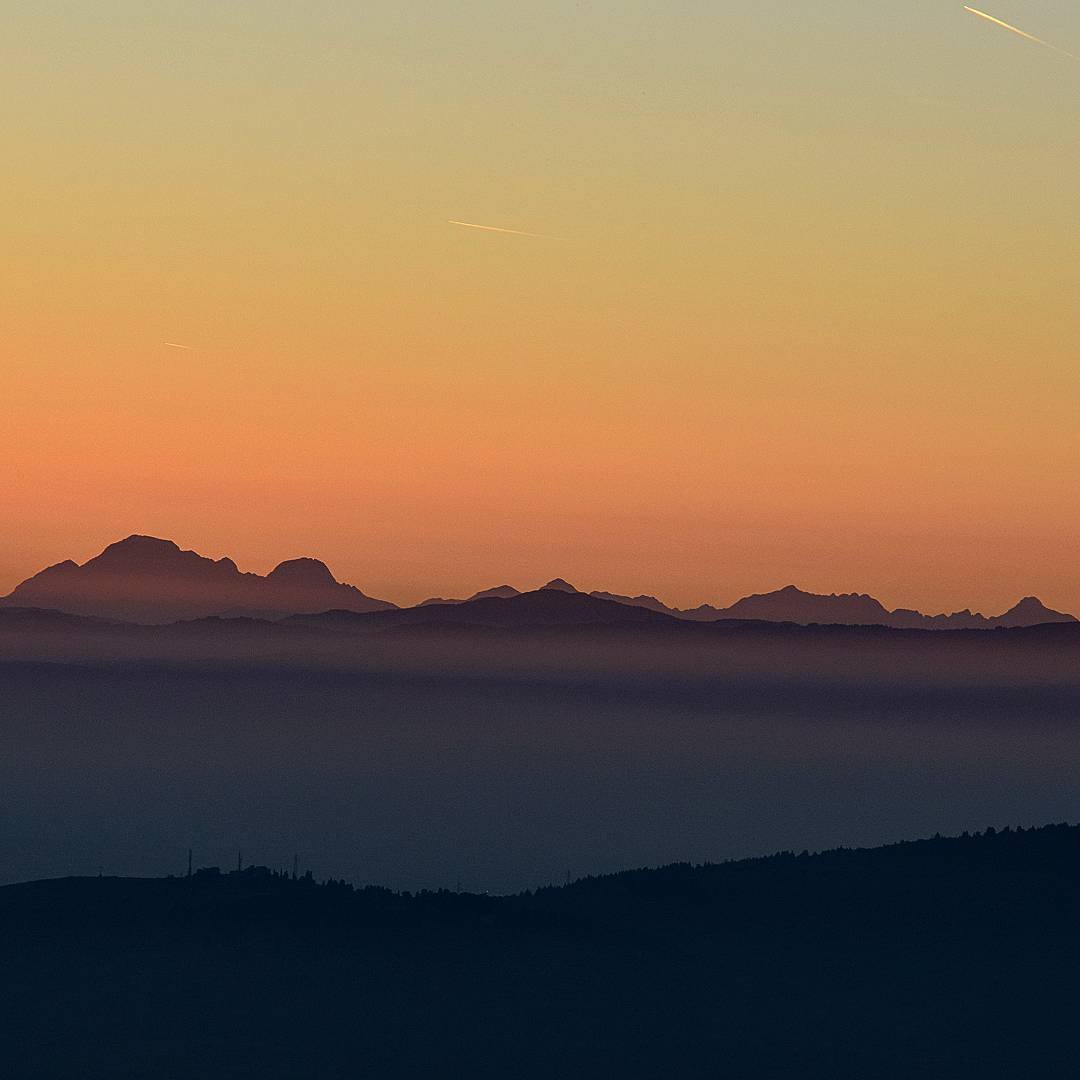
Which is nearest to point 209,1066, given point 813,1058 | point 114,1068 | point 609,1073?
point 114,1068

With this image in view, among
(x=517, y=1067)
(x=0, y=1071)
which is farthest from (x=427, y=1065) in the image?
(x=0, y=1071)

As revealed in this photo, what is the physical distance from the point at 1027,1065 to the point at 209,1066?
255 feet

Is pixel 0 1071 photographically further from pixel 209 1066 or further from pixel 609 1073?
pixel 609 1073

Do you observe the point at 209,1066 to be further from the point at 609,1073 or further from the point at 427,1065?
the point at 609,1073

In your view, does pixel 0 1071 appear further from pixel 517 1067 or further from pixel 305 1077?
pixel 517 1067

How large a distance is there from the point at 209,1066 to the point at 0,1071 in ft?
68.7

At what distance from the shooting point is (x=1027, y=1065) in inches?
7781

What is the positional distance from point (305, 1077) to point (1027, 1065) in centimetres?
6848

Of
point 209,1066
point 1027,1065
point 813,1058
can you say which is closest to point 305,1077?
point 209,1066

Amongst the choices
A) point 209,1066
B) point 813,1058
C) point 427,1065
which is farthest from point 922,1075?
point 209,1066

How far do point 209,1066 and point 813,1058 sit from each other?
57674 mm

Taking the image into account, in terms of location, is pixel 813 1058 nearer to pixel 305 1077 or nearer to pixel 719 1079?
pixel 719 1079

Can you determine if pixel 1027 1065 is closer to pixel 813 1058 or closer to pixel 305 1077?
pixel 813 1058

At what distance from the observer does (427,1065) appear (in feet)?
656
